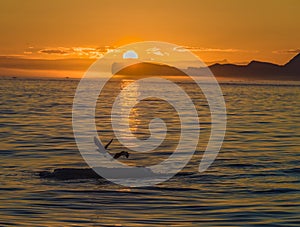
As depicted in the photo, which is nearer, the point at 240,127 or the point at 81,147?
the point at 81,147

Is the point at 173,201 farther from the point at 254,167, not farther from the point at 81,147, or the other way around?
the point at 81,147

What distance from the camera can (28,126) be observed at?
1935 inches

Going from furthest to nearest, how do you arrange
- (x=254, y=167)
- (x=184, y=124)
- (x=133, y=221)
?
(x=184, y=124), (x=254, y=167), (x=133, y=221)

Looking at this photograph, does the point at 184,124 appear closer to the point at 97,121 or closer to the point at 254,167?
the point at 97,121

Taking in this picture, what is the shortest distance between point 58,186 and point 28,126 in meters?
26.0

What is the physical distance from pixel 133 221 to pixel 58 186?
5671 mm

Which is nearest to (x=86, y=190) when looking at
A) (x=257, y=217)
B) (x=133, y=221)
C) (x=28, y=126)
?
(x=133, y=221)

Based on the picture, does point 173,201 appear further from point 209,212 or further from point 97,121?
point 97,121

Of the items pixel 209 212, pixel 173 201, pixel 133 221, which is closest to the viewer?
pixel 133 221

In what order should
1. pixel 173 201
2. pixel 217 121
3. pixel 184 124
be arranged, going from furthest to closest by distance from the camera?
pixel 217 121, pixel 184 124, pixel 173 201

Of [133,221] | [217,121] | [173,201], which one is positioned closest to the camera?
[133,221]

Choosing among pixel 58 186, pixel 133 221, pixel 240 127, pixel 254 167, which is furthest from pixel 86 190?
pixel 240 127

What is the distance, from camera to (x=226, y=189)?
78.2 feet

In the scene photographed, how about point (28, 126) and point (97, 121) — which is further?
point (97, 121)
